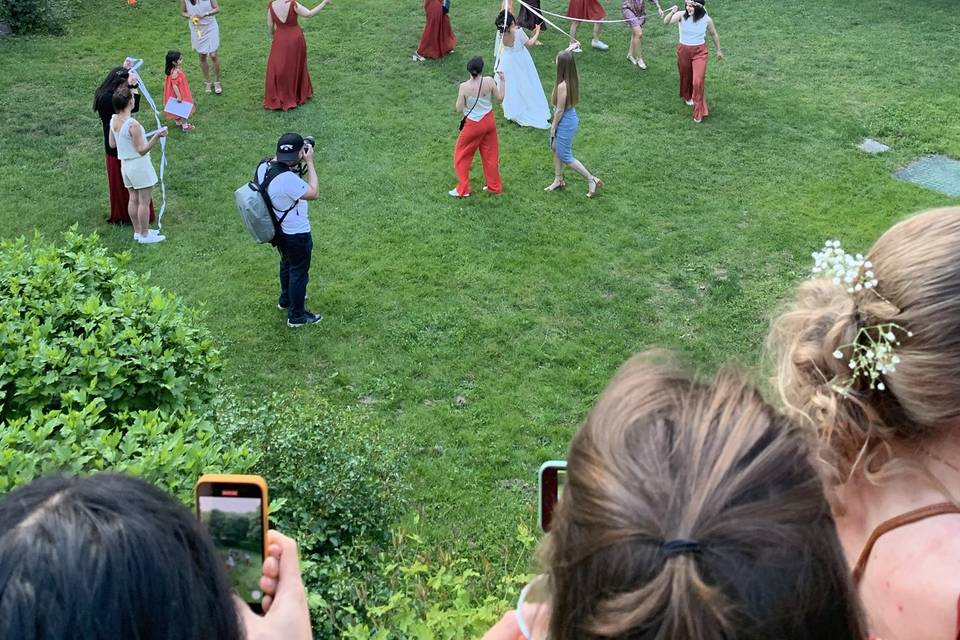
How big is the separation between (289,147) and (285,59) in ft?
16.4

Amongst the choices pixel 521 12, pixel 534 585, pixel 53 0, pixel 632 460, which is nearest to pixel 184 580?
pixel 534 585

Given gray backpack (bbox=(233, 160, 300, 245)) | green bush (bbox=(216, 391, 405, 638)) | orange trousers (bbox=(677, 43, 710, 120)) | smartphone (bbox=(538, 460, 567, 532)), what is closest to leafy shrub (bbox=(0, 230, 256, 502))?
green bush (bbox=(216, 391, 405, 638))

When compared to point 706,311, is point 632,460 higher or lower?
higher

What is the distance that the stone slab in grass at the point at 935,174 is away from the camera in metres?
9.29

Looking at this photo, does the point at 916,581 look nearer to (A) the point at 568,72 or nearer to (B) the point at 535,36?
(A) the point at 568,72

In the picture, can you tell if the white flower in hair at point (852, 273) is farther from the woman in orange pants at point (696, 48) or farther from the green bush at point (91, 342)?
the woman in orange pants at point (696, 48)

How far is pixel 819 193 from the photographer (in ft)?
30.0

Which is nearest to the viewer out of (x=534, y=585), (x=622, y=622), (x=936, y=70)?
(x=622, y=622)

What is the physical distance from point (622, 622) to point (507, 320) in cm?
592

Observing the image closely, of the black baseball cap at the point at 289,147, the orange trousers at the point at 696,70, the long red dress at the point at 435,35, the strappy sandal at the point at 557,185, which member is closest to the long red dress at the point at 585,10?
the long red dress at the point at 435,35

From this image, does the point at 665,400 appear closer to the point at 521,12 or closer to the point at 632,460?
the point at 632,460

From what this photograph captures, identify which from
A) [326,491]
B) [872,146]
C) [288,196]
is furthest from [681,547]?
[872,146]

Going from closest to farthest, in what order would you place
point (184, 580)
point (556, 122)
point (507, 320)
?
point (184, 580)
point (507, 320)
point (556, 122)

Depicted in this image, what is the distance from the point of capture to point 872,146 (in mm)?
10211
